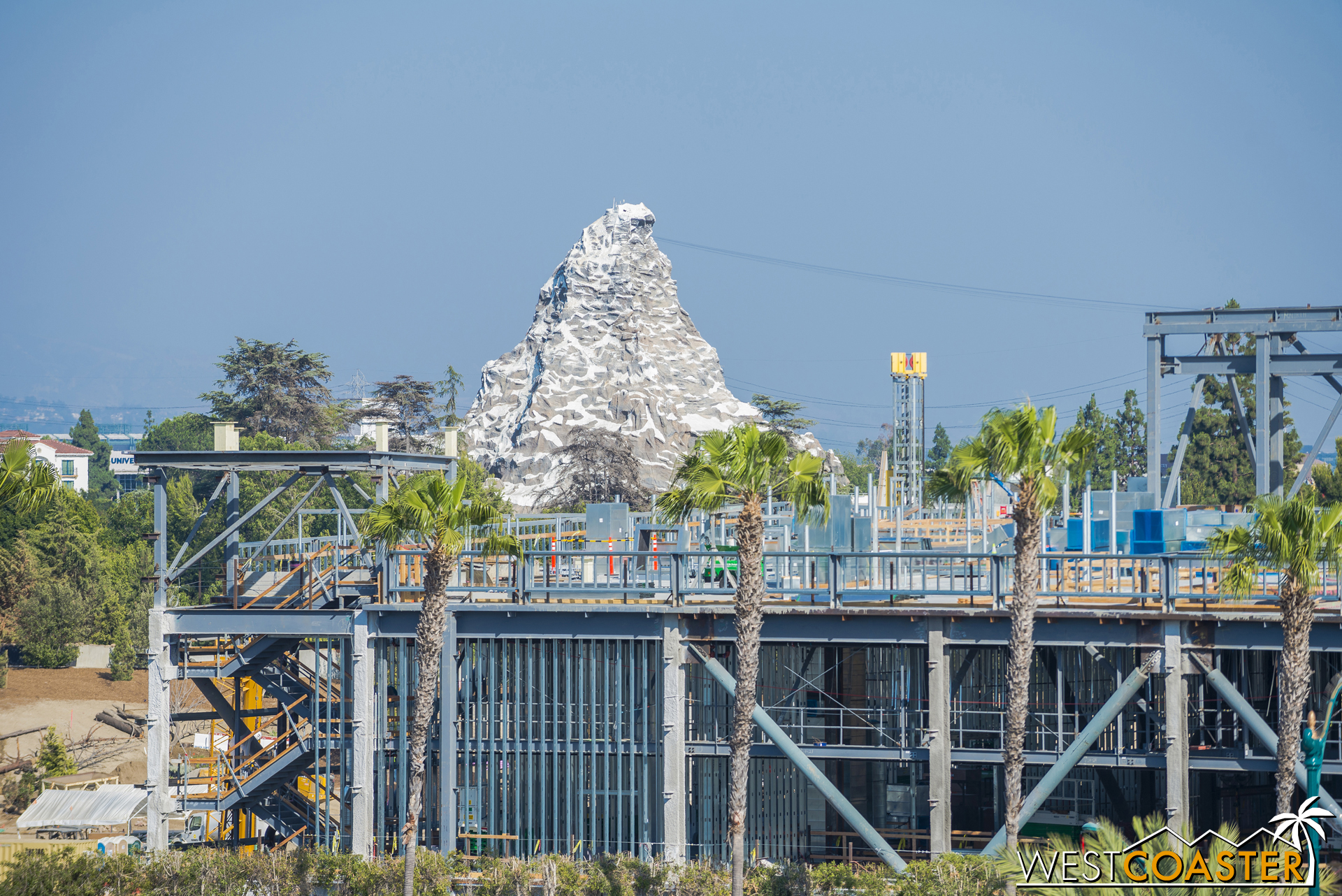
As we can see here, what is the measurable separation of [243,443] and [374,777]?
7066 cm

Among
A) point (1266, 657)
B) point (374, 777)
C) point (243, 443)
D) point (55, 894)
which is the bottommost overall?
point (55, 894)

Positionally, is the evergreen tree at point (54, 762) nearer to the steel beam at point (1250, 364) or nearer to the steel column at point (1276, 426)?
the steel beam at point (1250, 364)

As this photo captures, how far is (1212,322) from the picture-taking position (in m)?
35.4

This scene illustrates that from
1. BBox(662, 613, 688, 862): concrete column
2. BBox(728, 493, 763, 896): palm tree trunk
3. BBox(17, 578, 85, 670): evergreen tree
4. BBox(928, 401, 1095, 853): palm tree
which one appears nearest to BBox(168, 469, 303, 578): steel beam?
BBox(662, 613, 688, 862): concrete column

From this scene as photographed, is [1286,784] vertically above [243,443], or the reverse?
[243,443]

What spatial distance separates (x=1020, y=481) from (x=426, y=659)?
962cm

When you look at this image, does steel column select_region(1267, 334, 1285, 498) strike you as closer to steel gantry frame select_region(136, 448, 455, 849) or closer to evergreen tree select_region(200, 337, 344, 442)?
steel gantry frame select_region(136, 448, 455, 849)

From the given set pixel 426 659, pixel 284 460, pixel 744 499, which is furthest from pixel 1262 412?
pixel 284 460

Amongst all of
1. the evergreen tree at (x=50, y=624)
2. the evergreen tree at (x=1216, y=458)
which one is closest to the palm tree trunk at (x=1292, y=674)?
the evergreen tree at (x=50, y=624)

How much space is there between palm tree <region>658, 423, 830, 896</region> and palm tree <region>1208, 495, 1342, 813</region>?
20.9ft

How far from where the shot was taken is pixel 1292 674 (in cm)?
1900

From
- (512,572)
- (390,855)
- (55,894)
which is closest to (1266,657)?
(512,572)

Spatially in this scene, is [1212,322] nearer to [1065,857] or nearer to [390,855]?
[1065,857]

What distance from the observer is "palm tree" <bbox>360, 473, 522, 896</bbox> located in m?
20.1
